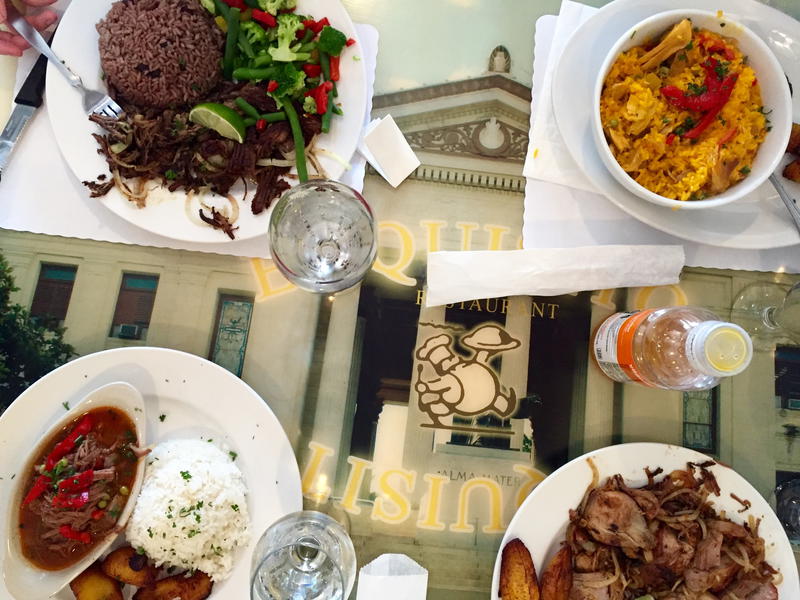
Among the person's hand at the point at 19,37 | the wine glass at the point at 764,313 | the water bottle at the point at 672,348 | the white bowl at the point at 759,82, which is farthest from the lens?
the wine glass at the point at 764,313

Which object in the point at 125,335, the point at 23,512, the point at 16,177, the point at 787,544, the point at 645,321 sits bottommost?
the point at 23,512

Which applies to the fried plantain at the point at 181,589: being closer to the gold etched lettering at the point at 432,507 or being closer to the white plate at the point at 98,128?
the gold etched lettering at the point at 432,507

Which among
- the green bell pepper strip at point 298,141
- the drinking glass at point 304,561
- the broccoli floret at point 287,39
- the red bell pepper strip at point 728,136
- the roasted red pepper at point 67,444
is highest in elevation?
the broccoli floret at point 287,39

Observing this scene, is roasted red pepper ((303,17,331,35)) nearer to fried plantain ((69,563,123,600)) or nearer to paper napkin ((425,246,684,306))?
paper napkin ((425,246,684,306))

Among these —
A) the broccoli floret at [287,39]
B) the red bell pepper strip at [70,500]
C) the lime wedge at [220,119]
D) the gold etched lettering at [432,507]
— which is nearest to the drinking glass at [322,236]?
the lime wedge at [220,119]

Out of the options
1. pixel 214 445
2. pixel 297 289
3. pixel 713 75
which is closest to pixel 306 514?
pixel 214 445

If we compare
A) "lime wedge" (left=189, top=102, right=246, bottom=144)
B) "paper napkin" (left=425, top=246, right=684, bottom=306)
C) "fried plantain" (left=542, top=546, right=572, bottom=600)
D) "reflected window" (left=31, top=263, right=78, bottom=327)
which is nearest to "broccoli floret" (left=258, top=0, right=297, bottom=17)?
"lime wedge" (left=189, top=102, right=246, bottom=144)

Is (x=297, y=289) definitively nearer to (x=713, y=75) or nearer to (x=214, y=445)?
(x=214, y=445)

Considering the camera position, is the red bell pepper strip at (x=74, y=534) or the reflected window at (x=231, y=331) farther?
the reflected window at (x=231, y=331)
